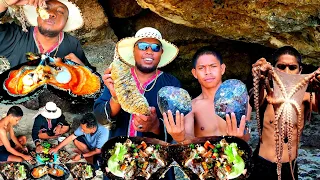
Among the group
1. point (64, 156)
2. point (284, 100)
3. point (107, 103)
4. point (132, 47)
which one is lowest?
point (64, 156)

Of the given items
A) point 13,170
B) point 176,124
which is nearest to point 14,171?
point 13,170

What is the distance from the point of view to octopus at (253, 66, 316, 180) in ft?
8.40

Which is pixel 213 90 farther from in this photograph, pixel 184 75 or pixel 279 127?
pixel 184 75

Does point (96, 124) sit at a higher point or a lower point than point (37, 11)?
lower

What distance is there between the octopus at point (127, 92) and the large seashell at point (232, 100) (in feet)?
1.61

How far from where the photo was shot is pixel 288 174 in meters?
2.91

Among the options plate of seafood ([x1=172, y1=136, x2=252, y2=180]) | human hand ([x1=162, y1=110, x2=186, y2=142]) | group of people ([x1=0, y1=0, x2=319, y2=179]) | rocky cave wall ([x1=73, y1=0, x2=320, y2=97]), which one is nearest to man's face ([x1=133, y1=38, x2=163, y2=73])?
group of people ([x1=0, y1=0, x2=319, y2=179])

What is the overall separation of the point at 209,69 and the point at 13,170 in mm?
1595

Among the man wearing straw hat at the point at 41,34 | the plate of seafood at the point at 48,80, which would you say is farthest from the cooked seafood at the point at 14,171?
the man wearing straw hat at the point at 41,34

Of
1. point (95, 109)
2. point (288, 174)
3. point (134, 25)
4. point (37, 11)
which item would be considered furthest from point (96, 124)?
point (134, 25)

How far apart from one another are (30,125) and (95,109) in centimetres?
74

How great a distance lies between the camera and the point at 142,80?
119 inches

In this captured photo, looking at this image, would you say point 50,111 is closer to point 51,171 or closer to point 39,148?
point 39,148

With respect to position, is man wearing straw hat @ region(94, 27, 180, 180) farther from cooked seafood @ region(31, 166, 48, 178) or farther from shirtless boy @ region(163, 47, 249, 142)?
cooked seafood @ region(31, 166, 48, 178)
